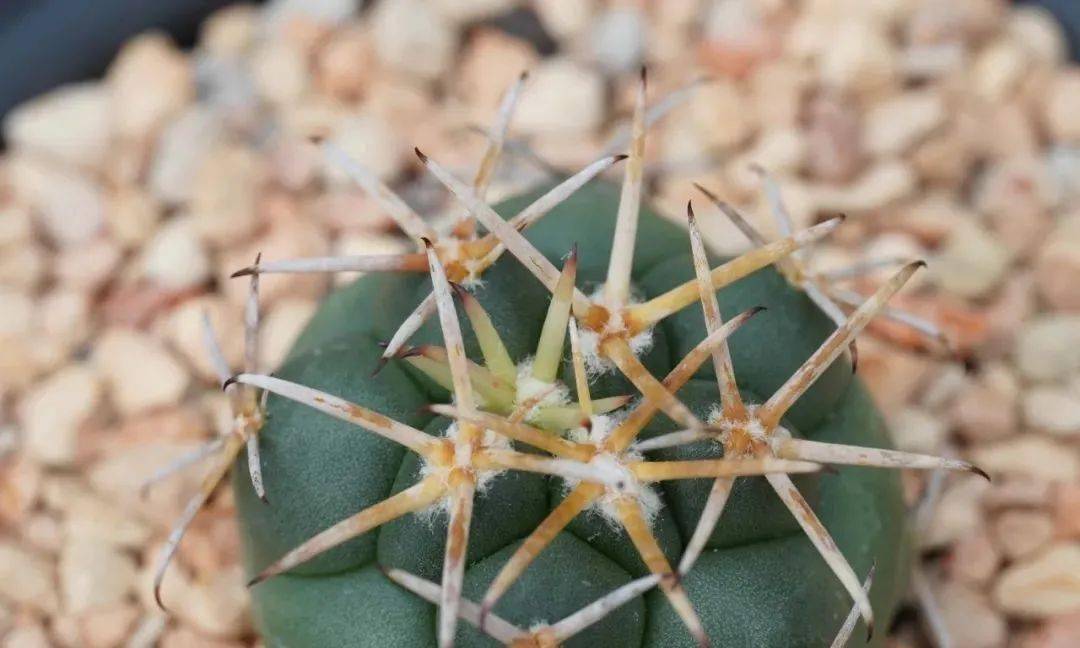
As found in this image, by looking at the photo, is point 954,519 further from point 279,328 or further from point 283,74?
point 283,74

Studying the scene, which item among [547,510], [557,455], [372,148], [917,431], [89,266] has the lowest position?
[917,431]

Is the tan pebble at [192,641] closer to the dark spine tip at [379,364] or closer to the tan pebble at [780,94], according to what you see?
Result: the dark spine tip at [379,364]

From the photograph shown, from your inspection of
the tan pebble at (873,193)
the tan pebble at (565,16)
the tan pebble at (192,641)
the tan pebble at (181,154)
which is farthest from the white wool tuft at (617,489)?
the tan pebble at (565,16)

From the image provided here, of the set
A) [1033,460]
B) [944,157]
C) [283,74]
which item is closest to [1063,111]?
[944,157]

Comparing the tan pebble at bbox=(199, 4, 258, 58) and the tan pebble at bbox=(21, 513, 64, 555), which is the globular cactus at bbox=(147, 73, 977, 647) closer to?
the tan pebble at bbox=(21, 513, 64, 555)

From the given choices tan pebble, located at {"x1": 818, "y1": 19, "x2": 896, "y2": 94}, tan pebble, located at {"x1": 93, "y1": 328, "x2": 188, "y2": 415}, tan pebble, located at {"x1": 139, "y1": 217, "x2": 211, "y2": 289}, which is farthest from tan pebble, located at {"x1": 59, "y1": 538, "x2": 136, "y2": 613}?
tan pebble, located at {"x1": 818, "y1": 19, "x2": 896, "y2": 94}
